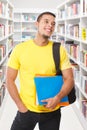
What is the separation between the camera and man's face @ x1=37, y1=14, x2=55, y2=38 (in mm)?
1833

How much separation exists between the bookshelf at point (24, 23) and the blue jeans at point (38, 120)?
9.26 metres

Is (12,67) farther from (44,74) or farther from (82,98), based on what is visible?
(82,98)

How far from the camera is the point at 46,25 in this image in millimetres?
1838

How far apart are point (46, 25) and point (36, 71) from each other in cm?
32

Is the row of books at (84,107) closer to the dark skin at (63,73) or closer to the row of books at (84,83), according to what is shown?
the row of books at (84,83)

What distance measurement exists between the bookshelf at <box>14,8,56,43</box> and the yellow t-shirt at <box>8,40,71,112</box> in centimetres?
927

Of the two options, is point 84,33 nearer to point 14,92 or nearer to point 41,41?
point 41,41

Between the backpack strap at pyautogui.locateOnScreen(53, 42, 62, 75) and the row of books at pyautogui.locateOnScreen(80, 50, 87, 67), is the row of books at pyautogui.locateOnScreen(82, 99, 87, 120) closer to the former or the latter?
the row of books at pyautogui.locateOnScreen(80, 50, 87, 67)

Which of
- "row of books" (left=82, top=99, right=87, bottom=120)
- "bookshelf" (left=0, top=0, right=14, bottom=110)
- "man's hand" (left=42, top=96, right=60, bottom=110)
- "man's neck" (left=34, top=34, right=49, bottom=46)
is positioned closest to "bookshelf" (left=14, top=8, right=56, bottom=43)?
"bookshelf" (left=0, top=0, right=14, bottom=110)

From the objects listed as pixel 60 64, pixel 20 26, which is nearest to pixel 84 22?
pixel 60 64

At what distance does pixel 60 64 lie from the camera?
1863 mm

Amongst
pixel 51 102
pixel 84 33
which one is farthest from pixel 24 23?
pixel 51 102

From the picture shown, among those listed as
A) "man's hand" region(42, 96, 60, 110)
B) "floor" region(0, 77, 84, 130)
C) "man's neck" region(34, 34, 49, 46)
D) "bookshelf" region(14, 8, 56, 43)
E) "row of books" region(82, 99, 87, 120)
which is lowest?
"floor" region(0, 77, 84, 130)

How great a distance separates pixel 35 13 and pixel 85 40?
7519 millimetres
